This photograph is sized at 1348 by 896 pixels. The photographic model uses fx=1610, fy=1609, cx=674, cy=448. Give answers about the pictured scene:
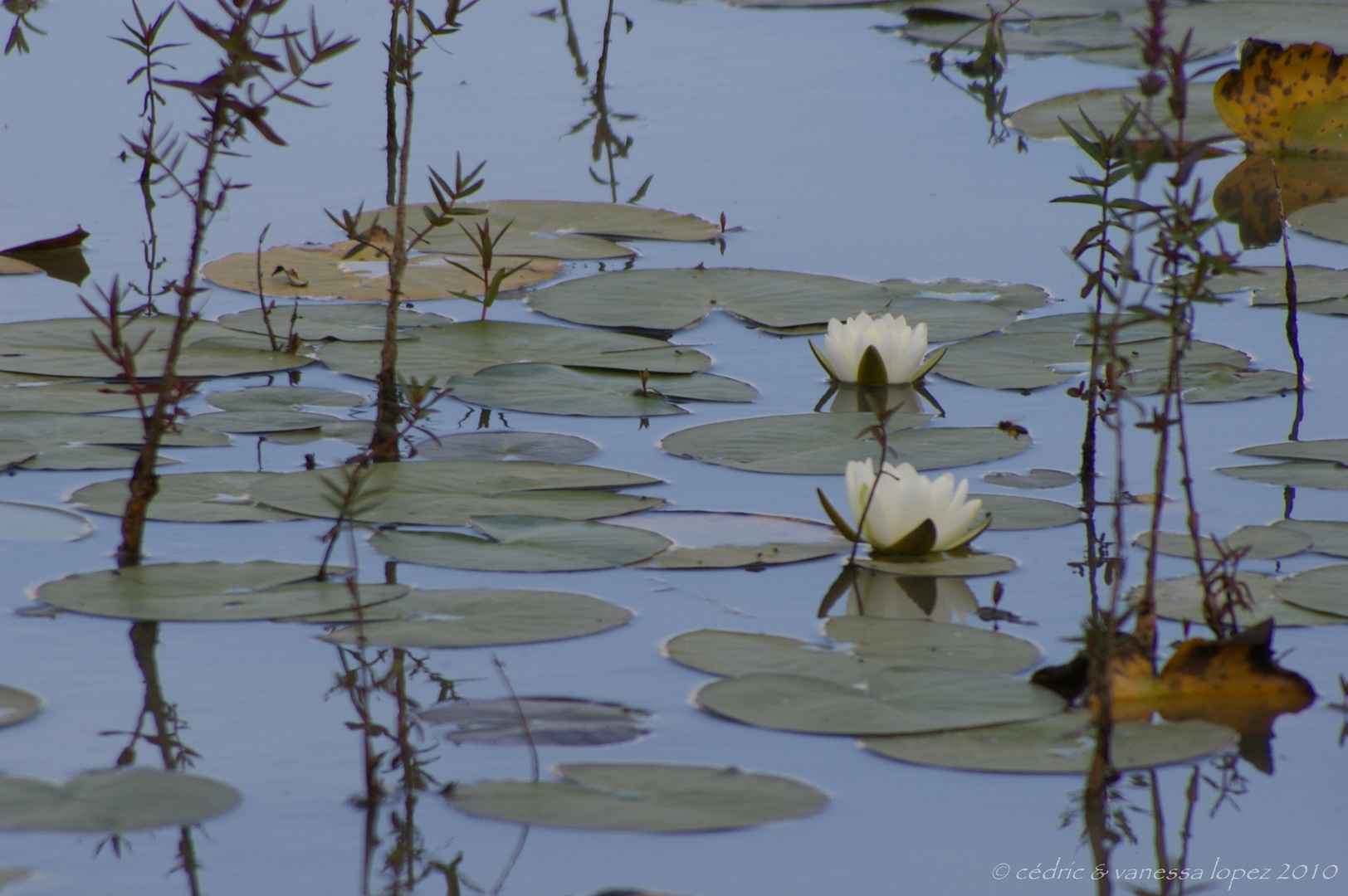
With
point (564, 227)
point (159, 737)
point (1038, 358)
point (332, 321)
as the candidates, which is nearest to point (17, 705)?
point (159, 737)

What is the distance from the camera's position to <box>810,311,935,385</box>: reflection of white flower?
3408 mm

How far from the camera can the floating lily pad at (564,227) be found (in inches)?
173

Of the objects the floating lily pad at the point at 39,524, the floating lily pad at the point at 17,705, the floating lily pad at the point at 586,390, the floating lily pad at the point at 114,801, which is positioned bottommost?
the floating lily pad at the point at 114,801

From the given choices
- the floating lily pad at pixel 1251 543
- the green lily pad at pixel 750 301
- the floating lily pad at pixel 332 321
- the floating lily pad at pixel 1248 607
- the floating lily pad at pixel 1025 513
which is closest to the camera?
the floating lily pad at pixel 1248 607

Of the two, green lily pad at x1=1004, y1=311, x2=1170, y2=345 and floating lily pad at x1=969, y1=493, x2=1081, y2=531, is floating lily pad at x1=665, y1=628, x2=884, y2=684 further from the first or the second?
green lily pad at x1=1004, y1=311, x2=1170, y2=345

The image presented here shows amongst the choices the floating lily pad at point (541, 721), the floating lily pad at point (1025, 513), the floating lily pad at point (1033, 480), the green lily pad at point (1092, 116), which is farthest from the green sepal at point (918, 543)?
the green lily pad at point (1092, 116)

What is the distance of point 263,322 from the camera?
3.66 metres

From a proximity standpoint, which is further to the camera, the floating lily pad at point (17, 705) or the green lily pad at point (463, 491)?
the green lily pad at point (463, 491)

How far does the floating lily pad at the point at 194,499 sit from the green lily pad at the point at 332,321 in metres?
0.90

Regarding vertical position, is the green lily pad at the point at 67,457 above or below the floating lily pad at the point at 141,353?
below

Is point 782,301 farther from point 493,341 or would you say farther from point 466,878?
point 466,878

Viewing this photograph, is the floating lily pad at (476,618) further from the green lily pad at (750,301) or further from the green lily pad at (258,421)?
the green lily pad at (750,301)

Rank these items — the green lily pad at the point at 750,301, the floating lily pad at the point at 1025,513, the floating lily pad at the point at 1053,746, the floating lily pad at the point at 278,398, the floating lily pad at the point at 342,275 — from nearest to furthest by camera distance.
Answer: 1. the floating lily pad at the point at 1053,746
2. the floating lily pad at the point at 1025,513
3. the floating lily pad at the point at 278,398
4. the green lily pad at the point at 750,301
5. the floating lily pad at the point at 342,275

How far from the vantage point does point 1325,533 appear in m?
2.58
